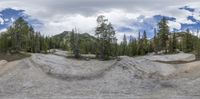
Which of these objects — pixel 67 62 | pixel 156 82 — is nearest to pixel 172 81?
pixel 156 82

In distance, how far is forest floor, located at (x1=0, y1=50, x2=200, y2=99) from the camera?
5688 centimetres

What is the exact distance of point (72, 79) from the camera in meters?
67.6

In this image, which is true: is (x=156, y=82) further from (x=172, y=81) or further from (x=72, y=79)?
(x=72, y=79)

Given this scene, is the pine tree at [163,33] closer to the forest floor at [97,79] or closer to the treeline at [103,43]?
the treeline at [103,43]

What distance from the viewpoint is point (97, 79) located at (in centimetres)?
6775

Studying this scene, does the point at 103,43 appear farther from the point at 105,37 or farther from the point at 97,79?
the point at 97,79

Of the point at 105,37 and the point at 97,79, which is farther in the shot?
the point at 105,37

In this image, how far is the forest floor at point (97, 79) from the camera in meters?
56.9

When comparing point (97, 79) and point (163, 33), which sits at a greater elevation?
point (163, 33)

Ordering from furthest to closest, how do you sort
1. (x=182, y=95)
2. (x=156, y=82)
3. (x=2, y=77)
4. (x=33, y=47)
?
(x=33, y=47) → (x=2, y=77) → (x=156, y=82) → (x=182, y=95)

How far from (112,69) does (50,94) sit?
1931 cm

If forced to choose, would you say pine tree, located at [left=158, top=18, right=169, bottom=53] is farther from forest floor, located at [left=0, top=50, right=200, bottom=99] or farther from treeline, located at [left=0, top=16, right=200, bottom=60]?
forest floor, located at [left=0, top=50, right=200, bottom=99]

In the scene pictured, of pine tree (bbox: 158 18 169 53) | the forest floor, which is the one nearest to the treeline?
pine tree (bbox: 158 18 169 53)

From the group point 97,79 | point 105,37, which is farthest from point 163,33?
point 97,79
